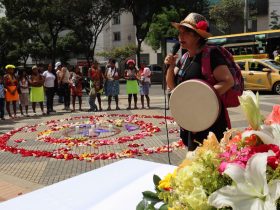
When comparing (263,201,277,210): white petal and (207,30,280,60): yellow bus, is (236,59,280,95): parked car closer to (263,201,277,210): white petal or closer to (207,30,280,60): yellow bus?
(207,30,280,60): yellow bus

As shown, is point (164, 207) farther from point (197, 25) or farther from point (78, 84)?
point (78, 84)

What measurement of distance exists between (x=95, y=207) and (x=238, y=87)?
1965 mm

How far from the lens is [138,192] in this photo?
2.19 m

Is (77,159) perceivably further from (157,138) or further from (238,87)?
(238,87)

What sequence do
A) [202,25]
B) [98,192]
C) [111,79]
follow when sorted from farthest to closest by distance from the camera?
[111,79]
[202,25]
[98,192]

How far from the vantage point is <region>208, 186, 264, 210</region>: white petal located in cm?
106

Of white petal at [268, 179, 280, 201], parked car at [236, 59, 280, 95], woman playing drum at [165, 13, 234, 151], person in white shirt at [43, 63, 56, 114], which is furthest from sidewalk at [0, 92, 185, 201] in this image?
parked car at [236, 59, 280, 95]

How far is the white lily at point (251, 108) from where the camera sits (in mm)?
1224

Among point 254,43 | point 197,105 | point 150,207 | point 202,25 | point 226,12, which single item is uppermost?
point 226,12

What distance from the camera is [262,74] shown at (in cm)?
1927

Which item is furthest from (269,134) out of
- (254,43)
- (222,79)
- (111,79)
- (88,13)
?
(88,13)

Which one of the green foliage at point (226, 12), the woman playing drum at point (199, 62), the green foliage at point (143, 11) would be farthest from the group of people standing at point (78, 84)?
the green foliage at point (226, 12)

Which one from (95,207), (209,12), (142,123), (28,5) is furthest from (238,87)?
(209,12)

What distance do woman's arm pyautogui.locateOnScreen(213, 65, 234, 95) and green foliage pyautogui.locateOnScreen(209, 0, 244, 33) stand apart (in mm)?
39765
